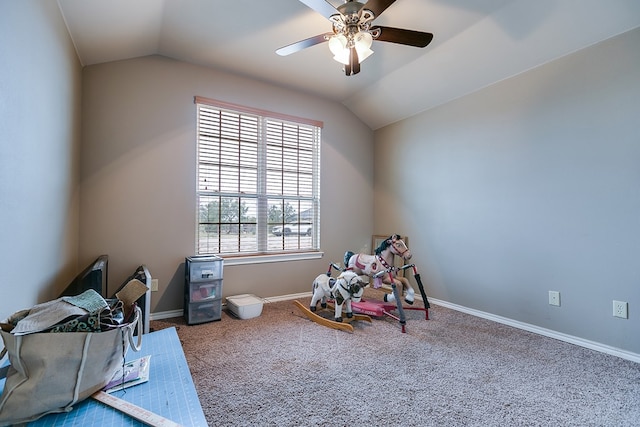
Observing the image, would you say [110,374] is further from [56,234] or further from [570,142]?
[570,142]

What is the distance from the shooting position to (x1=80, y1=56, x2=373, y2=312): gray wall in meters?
2.65

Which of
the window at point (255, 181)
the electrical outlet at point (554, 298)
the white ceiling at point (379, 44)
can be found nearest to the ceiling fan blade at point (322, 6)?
the white ceiling at point (379, 44)

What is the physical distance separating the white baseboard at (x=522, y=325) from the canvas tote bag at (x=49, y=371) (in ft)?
7.91

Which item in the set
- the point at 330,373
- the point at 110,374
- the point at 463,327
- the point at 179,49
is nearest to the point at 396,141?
the point at 463,327

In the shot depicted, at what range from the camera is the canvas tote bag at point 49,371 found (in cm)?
68

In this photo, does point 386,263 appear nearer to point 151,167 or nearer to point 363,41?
point 363,41

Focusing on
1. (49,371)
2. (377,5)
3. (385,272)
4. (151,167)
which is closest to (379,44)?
(377,5)

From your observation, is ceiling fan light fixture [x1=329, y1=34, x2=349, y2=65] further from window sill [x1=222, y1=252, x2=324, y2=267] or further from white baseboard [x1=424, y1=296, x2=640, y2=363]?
white baseboard [x1=424, y1=296, x2=640, y2=363]

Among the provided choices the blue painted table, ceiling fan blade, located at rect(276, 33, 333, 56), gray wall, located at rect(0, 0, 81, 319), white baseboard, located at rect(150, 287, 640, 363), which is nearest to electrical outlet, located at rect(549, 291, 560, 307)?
white baseboard, located at rect(150, 287, 640, 363)

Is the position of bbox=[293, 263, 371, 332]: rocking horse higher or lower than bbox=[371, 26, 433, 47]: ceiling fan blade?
lower

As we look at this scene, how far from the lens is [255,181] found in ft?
11.4

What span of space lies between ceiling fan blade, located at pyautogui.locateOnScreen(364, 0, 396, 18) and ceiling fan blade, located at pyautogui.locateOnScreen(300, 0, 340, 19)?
206 millimetres

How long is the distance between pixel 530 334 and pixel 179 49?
4.12 meters

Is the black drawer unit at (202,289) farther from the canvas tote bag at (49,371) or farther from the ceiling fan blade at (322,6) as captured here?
the ceiling fan blade at (322,6)
